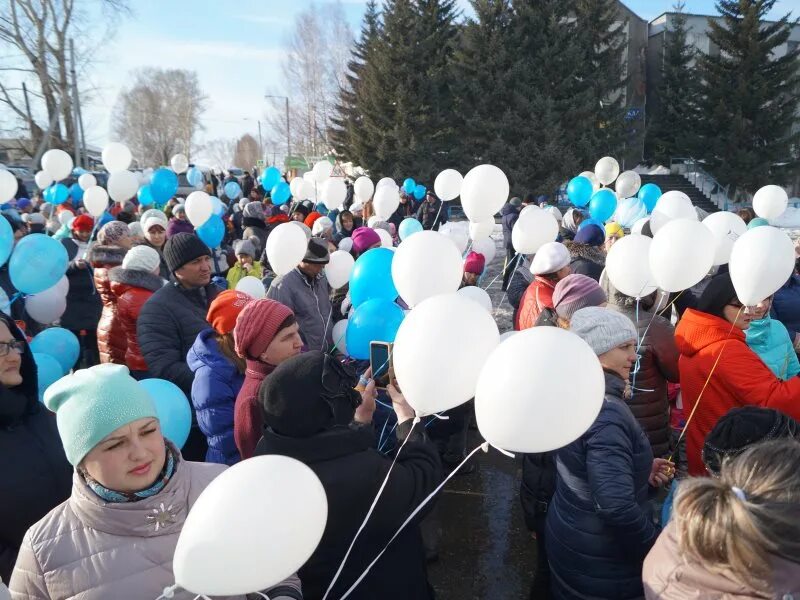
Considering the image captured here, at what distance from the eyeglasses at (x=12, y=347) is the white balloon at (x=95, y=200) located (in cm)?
680

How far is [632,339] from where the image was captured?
201cm

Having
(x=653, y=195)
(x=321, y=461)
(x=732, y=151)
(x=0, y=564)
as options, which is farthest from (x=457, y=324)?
(x=732, y=151)

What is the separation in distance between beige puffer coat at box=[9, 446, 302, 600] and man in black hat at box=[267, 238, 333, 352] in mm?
2270

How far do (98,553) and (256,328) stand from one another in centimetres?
98

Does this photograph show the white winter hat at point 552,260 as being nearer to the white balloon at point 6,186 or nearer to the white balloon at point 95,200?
the white balloon at point 6,186

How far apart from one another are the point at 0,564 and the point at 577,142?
20.3 metres

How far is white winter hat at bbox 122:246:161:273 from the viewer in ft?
11.7

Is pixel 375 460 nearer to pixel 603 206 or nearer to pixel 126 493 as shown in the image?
pixel 126 493

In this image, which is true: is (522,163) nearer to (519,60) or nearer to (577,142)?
(577,142)

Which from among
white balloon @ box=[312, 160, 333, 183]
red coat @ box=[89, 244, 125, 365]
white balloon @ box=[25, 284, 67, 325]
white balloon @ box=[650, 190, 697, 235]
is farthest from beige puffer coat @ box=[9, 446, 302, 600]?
white balloon @ box=[312, 160, 333, 183]

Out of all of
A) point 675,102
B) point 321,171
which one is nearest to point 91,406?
point 321,171

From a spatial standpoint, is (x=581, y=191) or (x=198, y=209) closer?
(x=198, y=209)

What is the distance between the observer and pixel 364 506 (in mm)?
1578

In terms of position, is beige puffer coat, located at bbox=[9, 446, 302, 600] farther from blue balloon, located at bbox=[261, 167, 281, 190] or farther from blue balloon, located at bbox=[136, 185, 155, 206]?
blue balloon, located at bbox=[261, 167, 281, 190]
